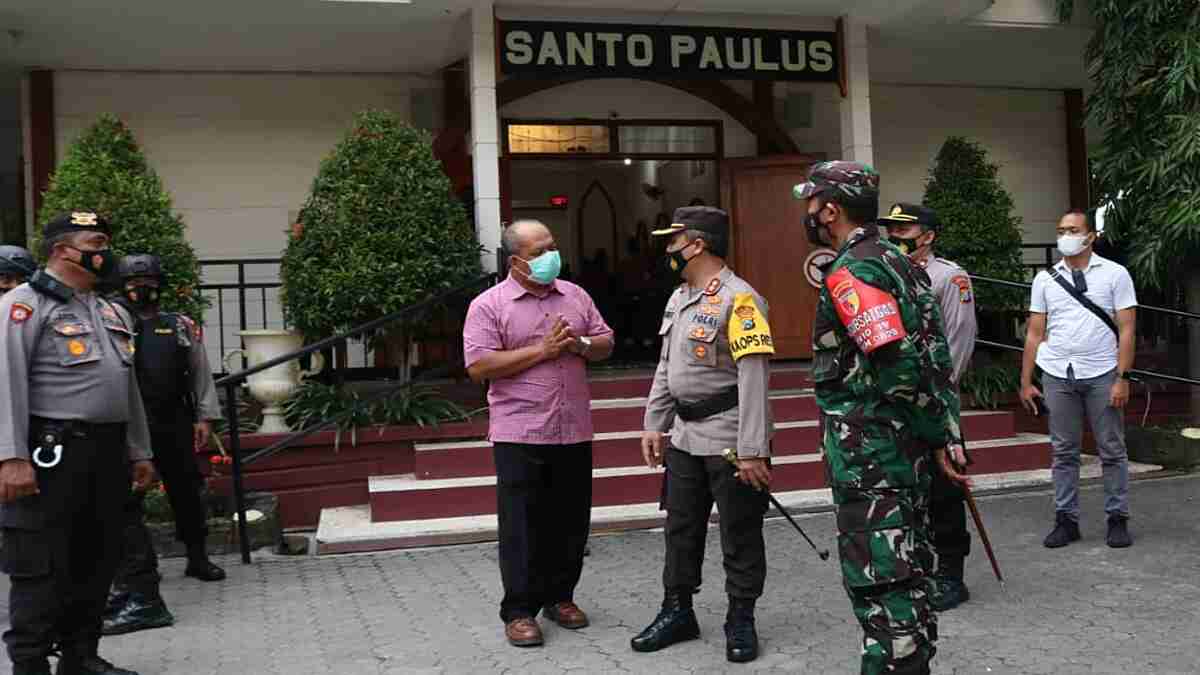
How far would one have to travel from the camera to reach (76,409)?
3.76 m

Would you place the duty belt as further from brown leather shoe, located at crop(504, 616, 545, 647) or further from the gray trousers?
the gray trousers

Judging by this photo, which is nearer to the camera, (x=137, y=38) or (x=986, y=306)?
(x=137, y=38)

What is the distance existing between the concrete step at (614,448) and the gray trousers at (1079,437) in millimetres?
2068

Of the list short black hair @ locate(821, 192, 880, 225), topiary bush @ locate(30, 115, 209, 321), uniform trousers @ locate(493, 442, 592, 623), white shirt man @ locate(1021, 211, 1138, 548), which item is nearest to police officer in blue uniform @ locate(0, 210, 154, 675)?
uniform trousers @ locate(493, 442, 592, 623)

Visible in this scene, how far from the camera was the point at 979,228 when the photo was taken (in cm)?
892

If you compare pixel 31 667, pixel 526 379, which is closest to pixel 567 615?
pixel 526 379

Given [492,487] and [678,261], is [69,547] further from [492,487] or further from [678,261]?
[492,487]

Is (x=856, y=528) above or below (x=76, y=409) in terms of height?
below

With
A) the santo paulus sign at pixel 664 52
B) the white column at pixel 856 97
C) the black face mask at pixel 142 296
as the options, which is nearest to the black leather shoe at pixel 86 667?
the black face mask at pixel 142 296

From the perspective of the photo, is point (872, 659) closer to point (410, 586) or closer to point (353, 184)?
point (410, 586)

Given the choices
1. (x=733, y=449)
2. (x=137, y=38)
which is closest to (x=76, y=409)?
(x=733, y=449)

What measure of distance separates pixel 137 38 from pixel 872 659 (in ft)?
25.6

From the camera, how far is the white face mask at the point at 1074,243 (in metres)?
5.47

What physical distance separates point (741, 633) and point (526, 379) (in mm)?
1393
